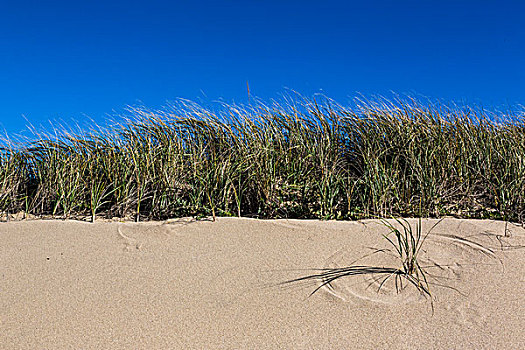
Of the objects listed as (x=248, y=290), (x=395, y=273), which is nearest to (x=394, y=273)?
(x=395, y=273)

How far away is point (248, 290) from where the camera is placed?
89.1 inches

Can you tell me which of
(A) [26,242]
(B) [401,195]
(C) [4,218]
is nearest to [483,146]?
(B) [401,195]

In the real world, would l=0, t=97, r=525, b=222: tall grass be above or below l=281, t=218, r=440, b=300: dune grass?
above

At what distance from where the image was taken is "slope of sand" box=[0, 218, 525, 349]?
195 centimetres

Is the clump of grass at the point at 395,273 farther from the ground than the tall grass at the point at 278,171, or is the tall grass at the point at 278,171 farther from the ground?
the tall grass at the point at 278,171

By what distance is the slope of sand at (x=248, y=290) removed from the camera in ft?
6.41

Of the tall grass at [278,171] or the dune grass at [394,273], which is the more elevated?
the tall grass at [278,171]

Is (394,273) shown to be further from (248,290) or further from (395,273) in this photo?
(248,290)

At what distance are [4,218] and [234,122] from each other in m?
2.24

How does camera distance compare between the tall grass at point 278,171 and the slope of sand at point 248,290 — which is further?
the tall grass at point 278,171

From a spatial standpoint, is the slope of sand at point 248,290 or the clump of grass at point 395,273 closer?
the slope of sand at point 248,290

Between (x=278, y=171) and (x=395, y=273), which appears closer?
(x=395, y=273)

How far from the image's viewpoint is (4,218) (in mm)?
3682

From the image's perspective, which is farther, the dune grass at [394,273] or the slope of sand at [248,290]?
→ the dune grass at [394,273]
